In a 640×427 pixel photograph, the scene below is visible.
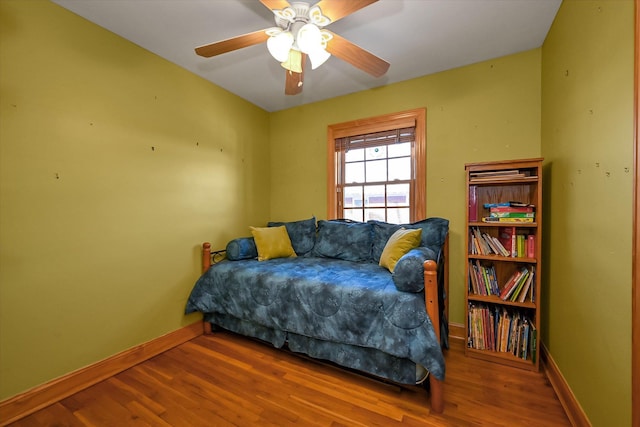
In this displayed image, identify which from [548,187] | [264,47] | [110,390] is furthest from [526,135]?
[110,390]

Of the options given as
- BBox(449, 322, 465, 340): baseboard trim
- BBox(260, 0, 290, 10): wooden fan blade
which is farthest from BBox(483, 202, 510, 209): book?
BBox(260, 0, 290, 10): wooden fan blade

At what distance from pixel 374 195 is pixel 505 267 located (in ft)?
4.57

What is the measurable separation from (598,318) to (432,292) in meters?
0.72

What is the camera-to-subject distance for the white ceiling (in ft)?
5.61

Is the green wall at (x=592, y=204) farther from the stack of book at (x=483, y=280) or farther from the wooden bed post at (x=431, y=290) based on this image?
the wooden bed post at (x=431, y=290)

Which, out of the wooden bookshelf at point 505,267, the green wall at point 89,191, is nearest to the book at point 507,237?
the wooden bookshelf at point 505,267

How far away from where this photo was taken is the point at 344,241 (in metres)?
2.66

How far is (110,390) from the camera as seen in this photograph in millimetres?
1717

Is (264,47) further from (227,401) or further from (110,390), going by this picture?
(110,390)

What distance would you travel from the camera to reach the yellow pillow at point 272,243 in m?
2.65

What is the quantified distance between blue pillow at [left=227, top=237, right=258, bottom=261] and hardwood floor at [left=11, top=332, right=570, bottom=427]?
3.04ft

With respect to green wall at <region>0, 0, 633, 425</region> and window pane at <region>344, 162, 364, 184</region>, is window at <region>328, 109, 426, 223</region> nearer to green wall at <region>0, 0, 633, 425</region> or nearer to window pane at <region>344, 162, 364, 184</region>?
window pane at <region>344, 162, 364, 184</region>

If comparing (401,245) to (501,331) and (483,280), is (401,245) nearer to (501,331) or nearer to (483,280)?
(483,280)

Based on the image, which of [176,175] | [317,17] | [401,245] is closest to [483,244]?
[401,245]
